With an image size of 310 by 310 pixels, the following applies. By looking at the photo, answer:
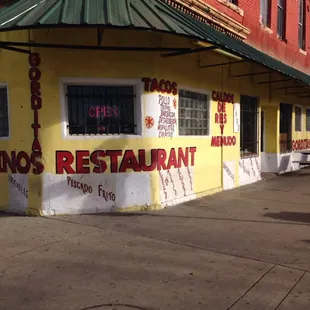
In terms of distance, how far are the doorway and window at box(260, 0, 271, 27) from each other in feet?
9.57

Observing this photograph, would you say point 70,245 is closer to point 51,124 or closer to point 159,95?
point 51,124

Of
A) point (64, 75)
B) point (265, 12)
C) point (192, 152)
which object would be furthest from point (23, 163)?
point (265, 12)

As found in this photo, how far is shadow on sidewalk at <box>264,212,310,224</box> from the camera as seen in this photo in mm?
6762

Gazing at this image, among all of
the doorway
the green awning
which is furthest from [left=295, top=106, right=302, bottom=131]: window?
the green awning

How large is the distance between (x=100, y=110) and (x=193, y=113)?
244cm

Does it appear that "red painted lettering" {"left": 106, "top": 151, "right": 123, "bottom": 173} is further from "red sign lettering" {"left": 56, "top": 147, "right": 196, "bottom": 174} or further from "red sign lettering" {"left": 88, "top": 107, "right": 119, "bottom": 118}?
"red sign lettering" {"left": 88, "top": 107, "right": 119, "bottom": 118}

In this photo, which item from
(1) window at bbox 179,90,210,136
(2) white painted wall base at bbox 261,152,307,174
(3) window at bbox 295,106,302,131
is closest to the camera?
(1) window at bbox 179,90,210,136

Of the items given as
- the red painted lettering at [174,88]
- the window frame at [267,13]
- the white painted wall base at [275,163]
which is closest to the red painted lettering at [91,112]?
the red painted lettering at [174,88]

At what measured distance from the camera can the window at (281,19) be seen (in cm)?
1431

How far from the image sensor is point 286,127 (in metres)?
14.4

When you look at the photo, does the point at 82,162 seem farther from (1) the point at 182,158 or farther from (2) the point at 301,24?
(2) the point at 301,24

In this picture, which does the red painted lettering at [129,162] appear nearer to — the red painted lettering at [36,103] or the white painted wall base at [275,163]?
the red painted lettering at [36,103]

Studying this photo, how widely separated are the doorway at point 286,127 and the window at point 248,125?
258 centimetres

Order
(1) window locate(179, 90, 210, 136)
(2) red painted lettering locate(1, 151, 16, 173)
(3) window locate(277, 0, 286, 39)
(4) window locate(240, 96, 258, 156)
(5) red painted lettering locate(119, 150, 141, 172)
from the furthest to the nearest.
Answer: (3) window locate(277, 0, 286, 39), (4) window locate(240, 96, 258, 156), (1) window locate(179, 90, 210, 136), (2) red painted lettering locate(1, 151, 16, 173), (5) red painted lettering locate(119, 150, 141, 172)
